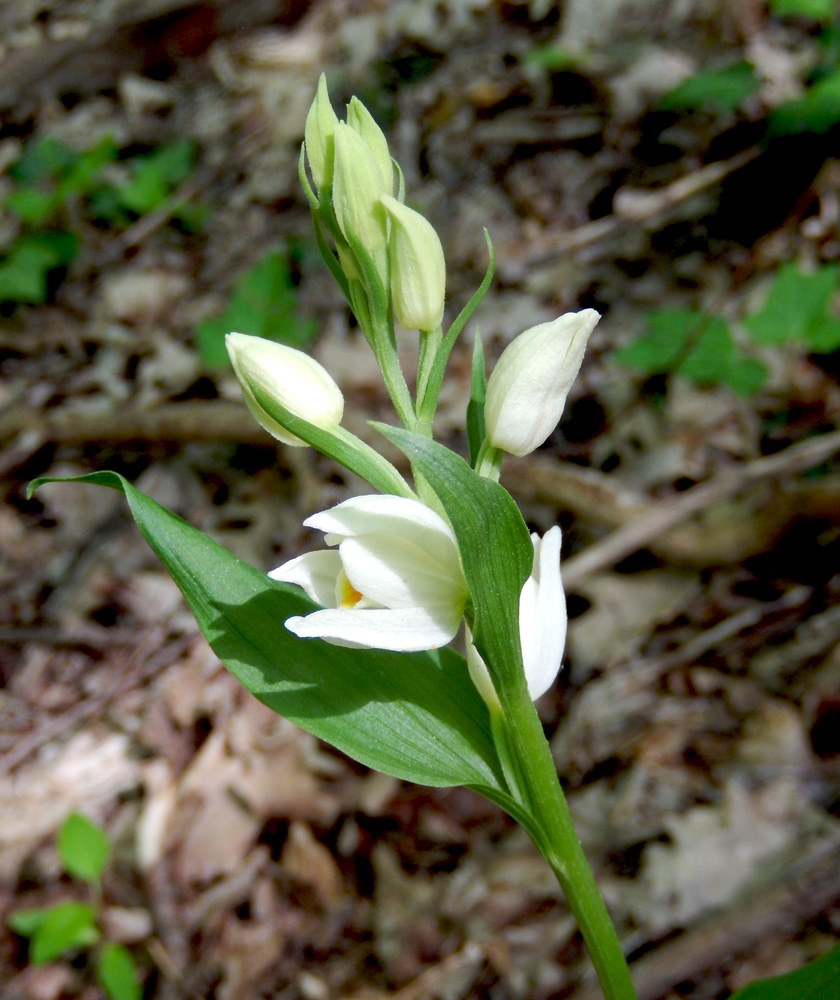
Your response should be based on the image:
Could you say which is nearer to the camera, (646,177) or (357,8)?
(646,177)

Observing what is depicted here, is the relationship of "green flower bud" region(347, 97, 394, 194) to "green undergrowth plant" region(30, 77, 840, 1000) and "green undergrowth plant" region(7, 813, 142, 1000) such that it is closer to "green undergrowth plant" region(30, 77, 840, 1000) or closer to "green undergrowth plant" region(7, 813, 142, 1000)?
"green undergrowth plant" region(30, 77, 840, 1000)

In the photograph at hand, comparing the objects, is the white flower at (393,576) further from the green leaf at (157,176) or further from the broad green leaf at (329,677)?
the green leaf at (157,176)

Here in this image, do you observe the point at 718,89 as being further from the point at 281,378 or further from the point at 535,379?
the point at 281,378

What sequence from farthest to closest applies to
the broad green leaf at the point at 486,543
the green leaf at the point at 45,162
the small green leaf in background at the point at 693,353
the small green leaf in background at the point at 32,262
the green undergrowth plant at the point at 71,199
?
1. the green leaf at the point at 45,162
2. the green undergrowth plant at the point at 71,199
3. the small green leaf in background at the point at 32,262
4. the small green leaf in background at the point at 693,353
5. the broad green leaf at the point at 486,543

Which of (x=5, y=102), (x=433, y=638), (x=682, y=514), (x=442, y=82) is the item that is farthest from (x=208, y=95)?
(x=433, y=638)

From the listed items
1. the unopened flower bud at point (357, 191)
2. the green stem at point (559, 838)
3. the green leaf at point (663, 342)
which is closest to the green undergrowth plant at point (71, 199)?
the green leaf at point (663, 342)

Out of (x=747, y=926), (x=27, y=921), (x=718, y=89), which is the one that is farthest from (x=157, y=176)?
(x=747, y=926)

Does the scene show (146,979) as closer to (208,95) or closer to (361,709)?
(361,709)

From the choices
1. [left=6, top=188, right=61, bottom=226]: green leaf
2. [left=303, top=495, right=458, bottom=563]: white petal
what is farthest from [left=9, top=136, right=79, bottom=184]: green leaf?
[left=303, top=495, right=458, bottom=563]: white petal
